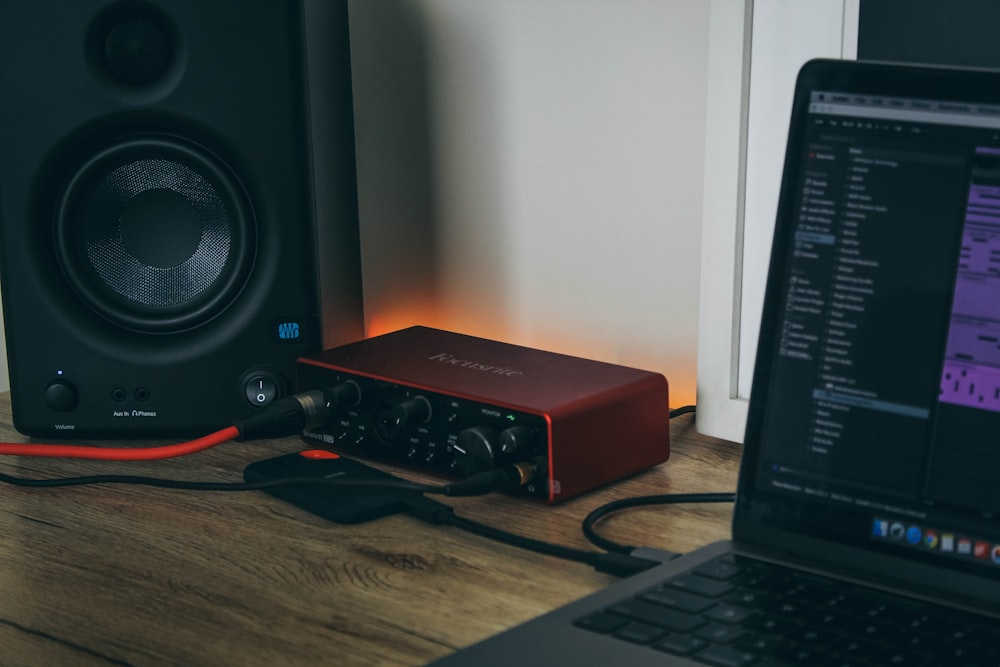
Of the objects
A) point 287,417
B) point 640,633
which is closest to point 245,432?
point 287,417

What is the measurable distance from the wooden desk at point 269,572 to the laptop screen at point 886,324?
0.12 m

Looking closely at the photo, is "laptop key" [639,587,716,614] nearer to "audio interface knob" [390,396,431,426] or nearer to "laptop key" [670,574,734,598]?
"laptop key" [670,574,734,598]

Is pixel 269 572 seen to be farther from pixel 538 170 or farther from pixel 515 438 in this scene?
pixel 538 170

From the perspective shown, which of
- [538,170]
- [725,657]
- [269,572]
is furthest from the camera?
[538,170]

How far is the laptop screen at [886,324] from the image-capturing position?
59 cm

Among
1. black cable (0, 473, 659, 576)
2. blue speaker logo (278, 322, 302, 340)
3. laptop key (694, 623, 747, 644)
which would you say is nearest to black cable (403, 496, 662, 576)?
black cable (0, 473, 659, 576)

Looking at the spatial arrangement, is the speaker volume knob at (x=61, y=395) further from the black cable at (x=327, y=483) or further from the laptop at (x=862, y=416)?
the laptop at (x=862, y=416)

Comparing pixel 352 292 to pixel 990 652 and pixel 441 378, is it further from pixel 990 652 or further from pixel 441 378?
pixel 990 652

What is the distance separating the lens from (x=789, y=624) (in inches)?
21.8

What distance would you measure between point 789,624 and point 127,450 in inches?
20.0

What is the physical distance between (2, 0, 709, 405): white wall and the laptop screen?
32 cm

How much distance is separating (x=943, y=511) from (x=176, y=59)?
60 centimetres

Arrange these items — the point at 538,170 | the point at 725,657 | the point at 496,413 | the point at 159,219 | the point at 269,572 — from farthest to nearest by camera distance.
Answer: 1. the point at 538,170
2. the point at 159,219
3. the point at 496,413
4. the point at 269,572
5. the point at 725,657

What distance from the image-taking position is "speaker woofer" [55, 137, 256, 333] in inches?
36.2
